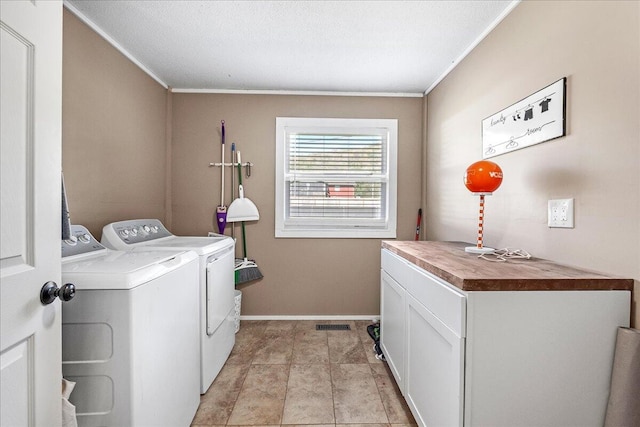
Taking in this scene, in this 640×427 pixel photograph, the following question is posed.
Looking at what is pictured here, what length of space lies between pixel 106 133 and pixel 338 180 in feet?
6.25

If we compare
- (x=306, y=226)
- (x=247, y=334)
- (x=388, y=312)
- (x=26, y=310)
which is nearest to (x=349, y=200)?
(x=306, y=226)

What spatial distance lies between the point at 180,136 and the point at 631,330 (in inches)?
128

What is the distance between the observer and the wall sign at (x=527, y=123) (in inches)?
53.1

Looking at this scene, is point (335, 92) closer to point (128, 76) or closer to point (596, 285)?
point (128, 76)

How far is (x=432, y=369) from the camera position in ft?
4.22

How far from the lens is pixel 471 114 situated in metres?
2.10

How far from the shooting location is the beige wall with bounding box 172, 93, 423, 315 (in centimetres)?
291

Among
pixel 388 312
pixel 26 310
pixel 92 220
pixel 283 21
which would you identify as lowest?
pixel 388 312

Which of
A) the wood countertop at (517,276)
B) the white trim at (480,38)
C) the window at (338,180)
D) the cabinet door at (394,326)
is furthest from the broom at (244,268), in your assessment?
the white trim at (480,38)

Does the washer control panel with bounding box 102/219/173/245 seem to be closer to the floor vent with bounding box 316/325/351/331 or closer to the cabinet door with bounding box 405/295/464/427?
the floor vent with bounding box 316/325/351/331

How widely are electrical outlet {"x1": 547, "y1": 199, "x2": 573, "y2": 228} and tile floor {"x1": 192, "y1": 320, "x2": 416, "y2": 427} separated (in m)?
1.27

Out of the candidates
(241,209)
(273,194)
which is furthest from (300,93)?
(241,209)

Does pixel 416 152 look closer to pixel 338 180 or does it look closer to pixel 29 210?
pixel 338 180

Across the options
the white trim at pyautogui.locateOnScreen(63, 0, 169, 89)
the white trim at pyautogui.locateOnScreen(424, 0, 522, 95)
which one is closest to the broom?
the white trim at pyautogui.locateOnScreen(63, 0, 169, 89)
